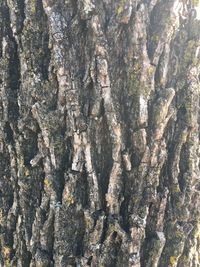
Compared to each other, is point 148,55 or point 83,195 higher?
point 148,55

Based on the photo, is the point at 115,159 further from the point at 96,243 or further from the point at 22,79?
the point at 22,79

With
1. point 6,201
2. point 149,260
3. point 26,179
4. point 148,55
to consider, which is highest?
point 148,55

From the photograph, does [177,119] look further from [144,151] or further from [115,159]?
[115,159]

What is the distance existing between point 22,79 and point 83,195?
1.58m

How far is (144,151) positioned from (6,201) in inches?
75.4

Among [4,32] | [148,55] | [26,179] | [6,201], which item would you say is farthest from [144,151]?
[4,32]

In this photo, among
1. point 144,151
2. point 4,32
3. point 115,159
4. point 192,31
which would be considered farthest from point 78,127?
point 192,31

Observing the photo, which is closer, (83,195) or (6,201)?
(83,195)

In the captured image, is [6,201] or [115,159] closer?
[115,159]

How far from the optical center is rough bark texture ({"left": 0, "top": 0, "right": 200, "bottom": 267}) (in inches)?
165

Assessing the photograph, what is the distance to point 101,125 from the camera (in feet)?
14.1

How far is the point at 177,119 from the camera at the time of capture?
4.47 metres

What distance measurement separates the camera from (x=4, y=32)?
174 inches

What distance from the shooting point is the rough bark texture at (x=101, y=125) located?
165 inches
